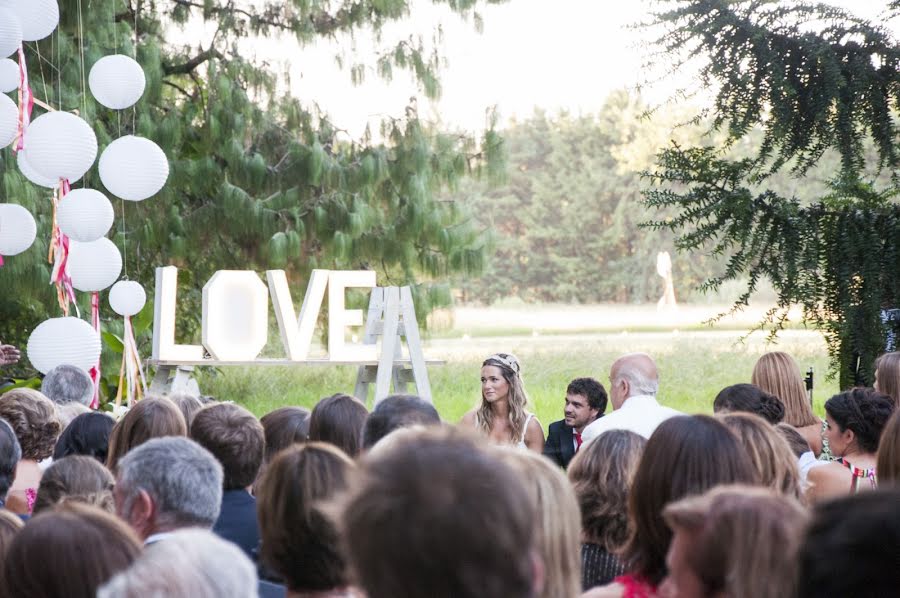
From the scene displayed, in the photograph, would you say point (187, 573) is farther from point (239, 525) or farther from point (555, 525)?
point (239, 525)

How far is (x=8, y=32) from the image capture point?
6.09 meters

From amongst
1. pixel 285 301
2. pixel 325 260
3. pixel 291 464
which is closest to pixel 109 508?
pixel 291 464

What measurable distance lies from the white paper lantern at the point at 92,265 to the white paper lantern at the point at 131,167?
506mm

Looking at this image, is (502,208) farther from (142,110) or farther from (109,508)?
(109,508)

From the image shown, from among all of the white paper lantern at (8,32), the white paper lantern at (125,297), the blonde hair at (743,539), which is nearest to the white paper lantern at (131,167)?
the white paper lantern at (8,32)

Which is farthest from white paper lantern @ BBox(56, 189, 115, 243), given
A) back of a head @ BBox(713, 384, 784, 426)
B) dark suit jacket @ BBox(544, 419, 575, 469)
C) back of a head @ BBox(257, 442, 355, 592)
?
back of a head @ BBox(257, 442, 355, 592)

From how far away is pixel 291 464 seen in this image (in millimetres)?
2361

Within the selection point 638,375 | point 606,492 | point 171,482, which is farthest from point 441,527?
point 638,375

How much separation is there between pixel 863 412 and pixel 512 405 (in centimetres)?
234

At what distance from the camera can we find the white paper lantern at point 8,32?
19.9 ft

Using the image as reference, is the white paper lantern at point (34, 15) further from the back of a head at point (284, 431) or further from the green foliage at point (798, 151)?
the green foliage at point (798, 151)

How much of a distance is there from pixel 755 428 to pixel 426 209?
920 cm

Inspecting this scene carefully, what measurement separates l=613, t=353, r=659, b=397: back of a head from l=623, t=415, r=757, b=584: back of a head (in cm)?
237

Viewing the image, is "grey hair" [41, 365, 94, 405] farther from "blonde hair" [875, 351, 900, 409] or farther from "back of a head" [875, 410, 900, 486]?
"back of a head" [875, 410, 900, 486]
